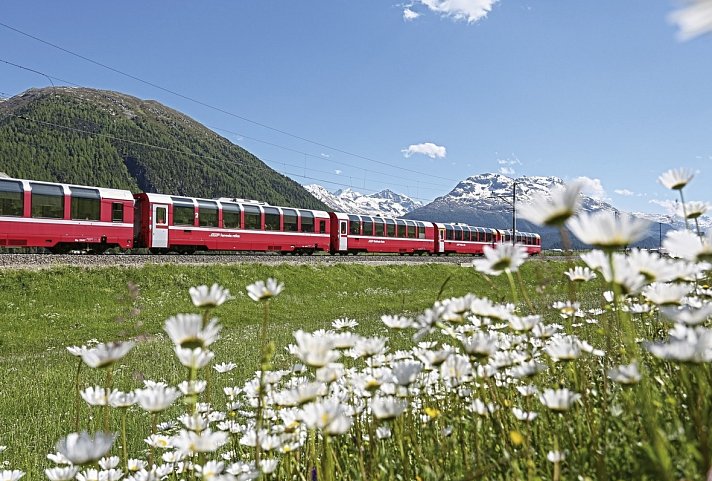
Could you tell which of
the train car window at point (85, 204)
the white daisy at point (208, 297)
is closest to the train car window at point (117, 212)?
the train car window at point (85, 204)

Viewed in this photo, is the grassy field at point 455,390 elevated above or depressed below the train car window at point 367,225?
below

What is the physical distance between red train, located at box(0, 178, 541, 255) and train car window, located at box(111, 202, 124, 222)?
44 millimetres

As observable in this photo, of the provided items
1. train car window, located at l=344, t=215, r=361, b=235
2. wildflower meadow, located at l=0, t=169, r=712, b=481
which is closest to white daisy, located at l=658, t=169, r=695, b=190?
wildflower meadow, located at l=0, t=169, r=712, b=481

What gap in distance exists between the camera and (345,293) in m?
21.2

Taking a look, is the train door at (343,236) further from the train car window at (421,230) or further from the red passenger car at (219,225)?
the train car window at (421,230)

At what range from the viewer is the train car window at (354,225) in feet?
116

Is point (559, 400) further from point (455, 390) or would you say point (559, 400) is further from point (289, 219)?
point (289, 219)

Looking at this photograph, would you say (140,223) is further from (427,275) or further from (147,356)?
(147,356)

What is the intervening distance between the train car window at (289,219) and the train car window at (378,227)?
852cm

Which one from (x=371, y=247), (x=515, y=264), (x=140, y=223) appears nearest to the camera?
(x=515, y=264)

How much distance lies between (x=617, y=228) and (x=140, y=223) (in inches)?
1027

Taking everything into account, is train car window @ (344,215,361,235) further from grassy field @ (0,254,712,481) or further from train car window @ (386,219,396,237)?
grassy field @ (0,254,712,481)

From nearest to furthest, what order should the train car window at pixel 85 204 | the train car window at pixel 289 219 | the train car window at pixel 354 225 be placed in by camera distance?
the train car window at pixel 85 204, the train car window at pixel 289 219, the train car window at pixel 354 225

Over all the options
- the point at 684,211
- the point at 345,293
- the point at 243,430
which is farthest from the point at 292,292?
the point at 684,211
